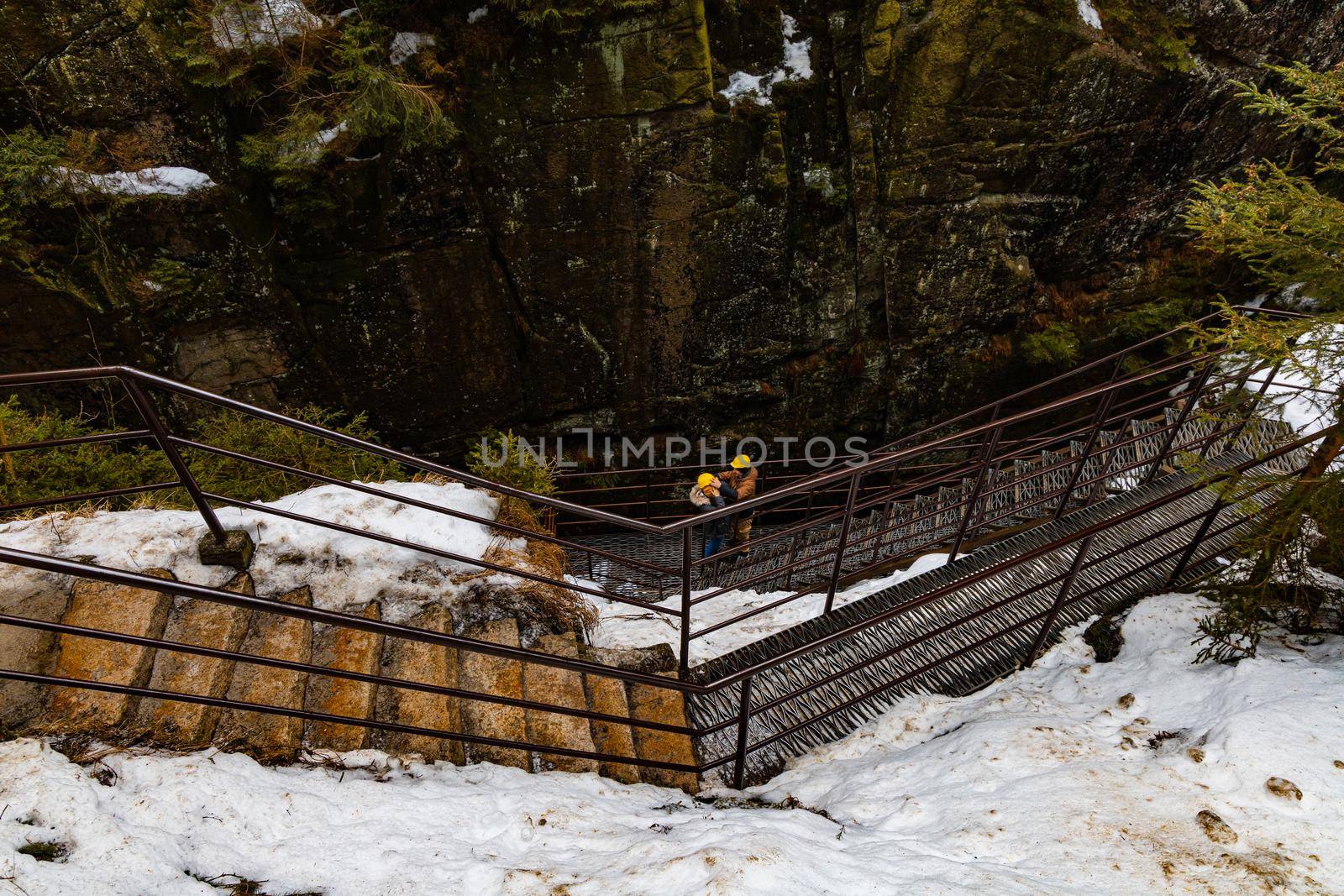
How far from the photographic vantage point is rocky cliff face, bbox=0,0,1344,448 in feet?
25.4

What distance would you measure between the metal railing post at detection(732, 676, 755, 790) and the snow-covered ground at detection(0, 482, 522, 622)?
2212mm

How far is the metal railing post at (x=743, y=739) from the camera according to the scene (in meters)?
3.35

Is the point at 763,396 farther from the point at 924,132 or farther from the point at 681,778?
the point at 681,778

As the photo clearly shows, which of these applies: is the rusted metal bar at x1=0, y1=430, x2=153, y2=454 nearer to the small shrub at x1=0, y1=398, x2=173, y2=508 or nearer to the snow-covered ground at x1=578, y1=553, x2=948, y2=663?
the small shrub at x1=0, y1=398, x2=173, y2=508

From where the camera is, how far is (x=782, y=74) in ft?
28.4

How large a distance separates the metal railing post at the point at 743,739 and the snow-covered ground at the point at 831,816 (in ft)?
0.52

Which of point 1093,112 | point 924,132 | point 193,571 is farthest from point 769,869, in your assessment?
point 1093,112

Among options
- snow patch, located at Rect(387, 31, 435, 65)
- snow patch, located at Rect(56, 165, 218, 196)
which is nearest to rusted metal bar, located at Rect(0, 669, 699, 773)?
snow patch, located at Rect(56, 165, 218, 196)

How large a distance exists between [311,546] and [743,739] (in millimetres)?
3099

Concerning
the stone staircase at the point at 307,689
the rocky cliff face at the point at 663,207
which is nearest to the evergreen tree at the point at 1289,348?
the stone staircase at the point at 307,689

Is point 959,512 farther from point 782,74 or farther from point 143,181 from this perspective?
point 143,181

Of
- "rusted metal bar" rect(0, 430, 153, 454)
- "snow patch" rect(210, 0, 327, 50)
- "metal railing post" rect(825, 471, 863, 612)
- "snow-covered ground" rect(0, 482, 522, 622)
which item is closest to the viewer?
"rusted metal bar" rect(0, 430, 153, 454)

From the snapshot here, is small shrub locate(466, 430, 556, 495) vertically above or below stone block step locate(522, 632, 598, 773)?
above

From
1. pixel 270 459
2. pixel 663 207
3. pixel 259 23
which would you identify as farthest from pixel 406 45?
pixel 270 459
